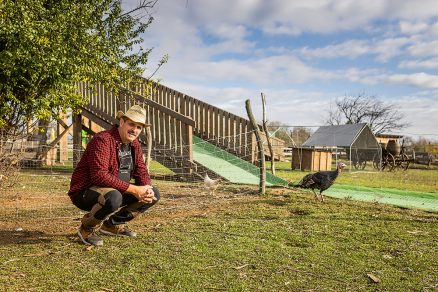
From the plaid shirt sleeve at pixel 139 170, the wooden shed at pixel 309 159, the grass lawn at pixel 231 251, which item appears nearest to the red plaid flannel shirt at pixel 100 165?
the plaid shirt sleeve at pixel 139 170

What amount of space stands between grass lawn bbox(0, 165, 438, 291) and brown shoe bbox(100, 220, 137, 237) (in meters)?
0.13

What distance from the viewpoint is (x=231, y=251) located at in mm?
3836

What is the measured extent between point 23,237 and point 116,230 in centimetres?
100

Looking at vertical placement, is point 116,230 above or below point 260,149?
below

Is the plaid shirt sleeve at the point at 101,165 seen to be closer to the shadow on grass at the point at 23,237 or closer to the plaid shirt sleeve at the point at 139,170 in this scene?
the plaid shirt sleeve at the point at 139,170

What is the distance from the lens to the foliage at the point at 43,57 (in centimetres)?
639

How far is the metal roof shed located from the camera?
18703mm

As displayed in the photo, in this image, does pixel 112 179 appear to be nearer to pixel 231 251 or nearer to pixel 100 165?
pixel 100 165

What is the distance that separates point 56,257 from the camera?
11.8ft

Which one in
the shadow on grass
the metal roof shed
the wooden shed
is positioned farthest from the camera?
the metal roof shed

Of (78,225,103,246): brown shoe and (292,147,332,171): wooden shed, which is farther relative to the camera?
(292,147,332,171): wooden shed

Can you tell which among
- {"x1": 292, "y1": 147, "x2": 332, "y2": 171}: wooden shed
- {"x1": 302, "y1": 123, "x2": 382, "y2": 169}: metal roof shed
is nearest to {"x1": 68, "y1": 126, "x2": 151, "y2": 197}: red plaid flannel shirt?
{"x1": 292, "y1": 147, "x2": 332, "y2": 171}: wooden shed

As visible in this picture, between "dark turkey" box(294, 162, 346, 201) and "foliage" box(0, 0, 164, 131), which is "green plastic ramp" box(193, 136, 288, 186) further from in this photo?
"foliage" box(0, 0, 164, 131)

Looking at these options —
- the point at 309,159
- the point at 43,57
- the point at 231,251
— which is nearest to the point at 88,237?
the point at 231,251
